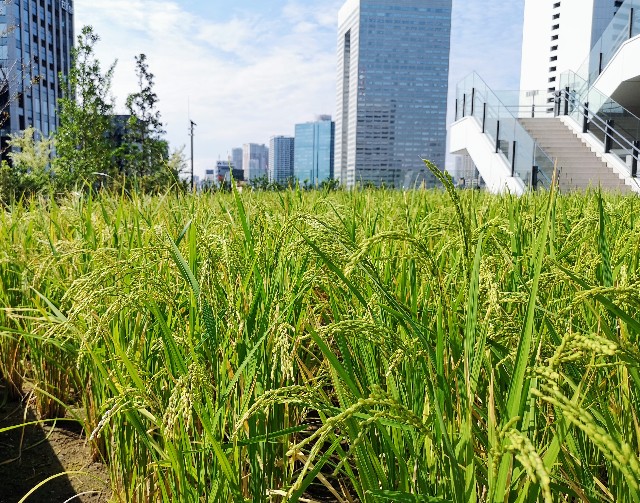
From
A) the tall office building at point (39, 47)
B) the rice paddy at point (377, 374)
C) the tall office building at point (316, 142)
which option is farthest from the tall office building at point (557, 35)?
the tall office building at point (316, 142)

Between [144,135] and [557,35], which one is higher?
[557,35]

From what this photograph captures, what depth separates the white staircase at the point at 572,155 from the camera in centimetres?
1277

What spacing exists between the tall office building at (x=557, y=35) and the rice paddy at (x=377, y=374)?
33.2 meters

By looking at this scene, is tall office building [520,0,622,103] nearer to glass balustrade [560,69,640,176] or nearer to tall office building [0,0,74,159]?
glass balustrade [560,69,640,176]

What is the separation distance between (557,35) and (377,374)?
4684cm

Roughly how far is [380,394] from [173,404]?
334mm

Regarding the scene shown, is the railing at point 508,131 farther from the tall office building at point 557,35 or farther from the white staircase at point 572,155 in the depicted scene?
the tall office building at point 557,35

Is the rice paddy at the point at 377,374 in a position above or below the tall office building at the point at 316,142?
below

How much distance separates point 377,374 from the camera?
115cm

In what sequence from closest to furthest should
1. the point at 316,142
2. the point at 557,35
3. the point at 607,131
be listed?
the point at 607,131
the point at 557,35
the point at 316,142

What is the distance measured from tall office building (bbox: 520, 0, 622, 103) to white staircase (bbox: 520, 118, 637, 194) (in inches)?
632

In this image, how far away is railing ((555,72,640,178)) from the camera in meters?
13.5

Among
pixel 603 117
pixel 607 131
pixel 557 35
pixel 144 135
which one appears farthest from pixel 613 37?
pixel 557 35

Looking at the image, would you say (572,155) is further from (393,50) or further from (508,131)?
(393,50)
